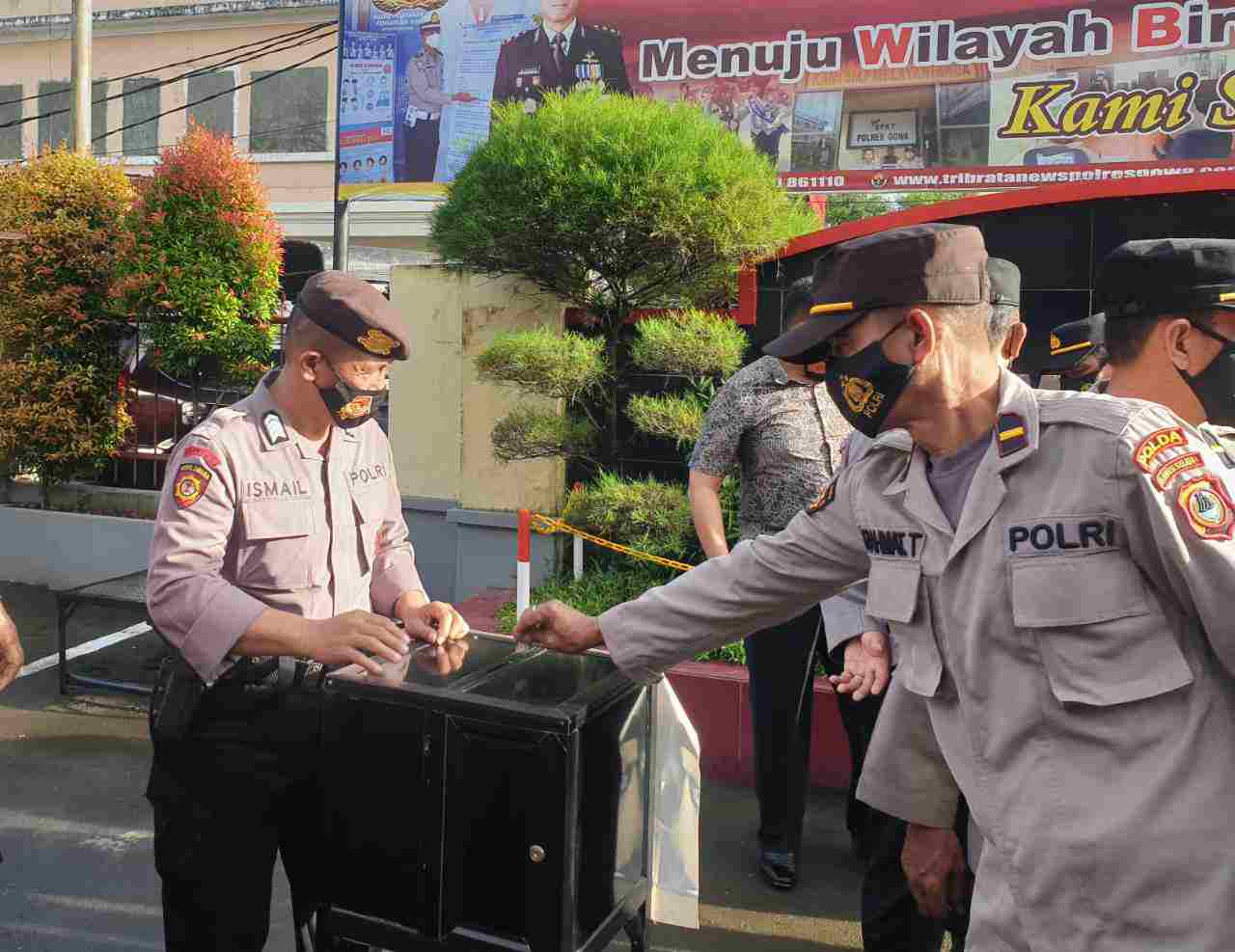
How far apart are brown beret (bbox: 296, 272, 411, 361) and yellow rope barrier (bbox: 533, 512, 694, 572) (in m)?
3.24

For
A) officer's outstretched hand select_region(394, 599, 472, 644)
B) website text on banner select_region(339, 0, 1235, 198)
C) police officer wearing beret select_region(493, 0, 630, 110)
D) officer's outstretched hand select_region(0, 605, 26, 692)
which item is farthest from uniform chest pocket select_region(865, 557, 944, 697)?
police officer wearing beret select_region(493, 0, 630, 110)

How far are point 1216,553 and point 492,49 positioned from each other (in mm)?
12308

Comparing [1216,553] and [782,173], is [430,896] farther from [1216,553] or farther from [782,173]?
[782,173]

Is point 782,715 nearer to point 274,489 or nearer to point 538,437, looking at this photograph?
point 274,489

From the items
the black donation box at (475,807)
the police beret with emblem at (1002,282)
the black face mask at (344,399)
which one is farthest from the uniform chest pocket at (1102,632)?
the black face mask at (344,399)

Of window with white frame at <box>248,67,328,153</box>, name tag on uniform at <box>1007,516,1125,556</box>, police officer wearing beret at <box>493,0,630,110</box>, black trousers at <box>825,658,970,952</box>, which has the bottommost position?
black trousers at <box>825,658,970,952</box>

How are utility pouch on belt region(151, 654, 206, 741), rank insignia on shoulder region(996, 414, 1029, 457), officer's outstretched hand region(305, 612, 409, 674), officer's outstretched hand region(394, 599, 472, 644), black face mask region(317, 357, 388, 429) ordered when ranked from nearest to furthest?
rank insignia on shoulder region(996, 414, 1029, 457) < officer's outstretched hand region(305, 612, 409, 674) < utility pouch on belt region(151, 654, 206, 741) < black face mask region(317, 357, 388, 429) < officer's outstretched hand region(394, 599, 472, 644)

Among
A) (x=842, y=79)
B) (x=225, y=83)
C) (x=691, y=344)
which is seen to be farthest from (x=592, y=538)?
(x=225, y=83)

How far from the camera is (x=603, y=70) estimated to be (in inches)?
487

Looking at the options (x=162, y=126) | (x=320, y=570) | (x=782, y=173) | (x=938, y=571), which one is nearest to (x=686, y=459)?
(x=320, y=570)

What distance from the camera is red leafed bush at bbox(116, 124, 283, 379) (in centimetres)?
859

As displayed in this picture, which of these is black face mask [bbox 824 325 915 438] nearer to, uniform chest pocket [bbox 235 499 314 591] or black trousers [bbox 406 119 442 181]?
uniform chest pocket [bbox 235 499 314 591]

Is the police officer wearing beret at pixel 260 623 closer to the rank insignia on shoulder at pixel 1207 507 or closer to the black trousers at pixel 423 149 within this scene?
the rank insignia on shoulder at pixel 1207 507

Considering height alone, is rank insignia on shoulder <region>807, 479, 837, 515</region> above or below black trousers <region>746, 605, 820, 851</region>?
above
